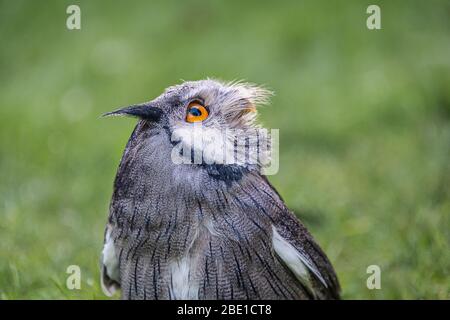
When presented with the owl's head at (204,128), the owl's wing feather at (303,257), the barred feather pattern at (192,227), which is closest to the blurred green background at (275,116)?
the owl's wing feather at (303,257)

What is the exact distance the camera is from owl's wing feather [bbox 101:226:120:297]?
3.14m

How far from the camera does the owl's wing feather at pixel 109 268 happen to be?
3.14 m

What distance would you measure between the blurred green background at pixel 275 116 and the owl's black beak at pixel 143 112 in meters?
1.41

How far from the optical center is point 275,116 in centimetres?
663

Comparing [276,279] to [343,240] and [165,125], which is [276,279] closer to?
[165,125]

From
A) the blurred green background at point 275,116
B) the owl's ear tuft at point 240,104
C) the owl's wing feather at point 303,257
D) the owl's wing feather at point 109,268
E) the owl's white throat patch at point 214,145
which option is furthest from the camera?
the blurred green background at point 275,116

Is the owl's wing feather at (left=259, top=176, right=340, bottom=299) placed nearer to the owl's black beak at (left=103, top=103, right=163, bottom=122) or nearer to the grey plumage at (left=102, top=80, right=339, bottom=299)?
the grey plumage at (left=102, top=80, right=339, bottom=299)

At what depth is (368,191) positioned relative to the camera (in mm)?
5184

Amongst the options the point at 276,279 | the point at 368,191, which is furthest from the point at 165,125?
the point at 368,191

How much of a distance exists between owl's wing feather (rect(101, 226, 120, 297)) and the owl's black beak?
0.64 m

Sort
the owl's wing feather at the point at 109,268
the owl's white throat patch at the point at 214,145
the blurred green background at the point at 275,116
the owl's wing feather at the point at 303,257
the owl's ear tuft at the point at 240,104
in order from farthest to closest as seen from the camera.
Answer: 1. the blurred green background at the point at 275,116
2. the owl's wing feather at the point at 109,268
3. the owl's wing feather at the point at 303,257
4. the owl's ear tuft at the point at 240,104
5. the owl's white throat patch at the point at 214,145

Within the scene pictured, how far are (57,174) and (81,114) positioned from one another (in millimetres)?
1119

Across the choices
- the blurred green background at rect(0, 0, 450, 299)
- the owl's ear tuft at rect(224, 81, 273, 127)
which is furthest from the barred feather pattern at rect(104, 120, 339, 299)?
the blurred green background at rect(0, 0, 450, 299)

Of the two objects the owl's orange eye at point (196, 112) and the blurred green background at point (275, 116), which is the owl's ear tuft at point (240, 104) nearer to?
the owl's orange eye at point (196, 112)
